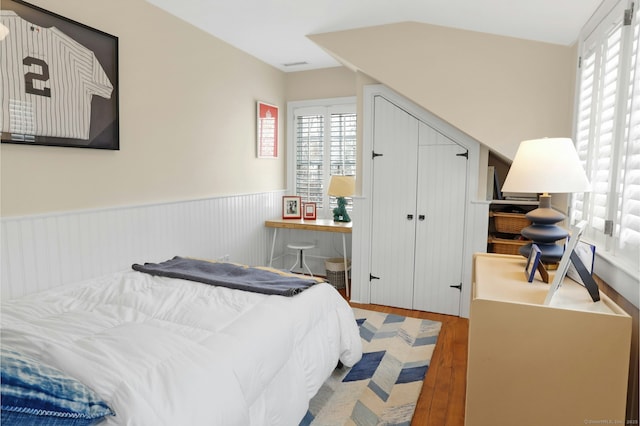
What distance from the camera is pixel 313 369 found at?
78.5 inches

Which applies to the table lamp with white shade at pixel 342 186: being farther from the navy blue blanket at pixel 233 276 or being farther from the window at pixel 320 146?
the navy blue blanket at pixel 233 276

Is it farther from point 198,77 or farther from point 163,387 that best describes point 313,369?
point 198,77

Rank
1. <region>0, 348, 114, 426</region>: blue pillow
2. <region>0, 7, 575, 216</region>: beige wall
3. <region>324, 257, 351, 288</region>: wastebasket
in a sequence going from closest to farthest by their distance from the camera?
1. <region>0, 348, 114, 426</region>: blue pillow
2. <region>0, 7, 575, 216</region>: beige wall
3. <region>324, 257, 351, 288</region>: wastebasket

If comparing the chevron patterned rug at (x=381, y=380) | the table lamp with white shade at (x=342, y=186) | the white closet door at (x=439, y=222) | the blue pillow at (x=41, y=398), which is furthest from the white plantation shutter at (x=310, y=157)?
the blue pillow at (x=41, y=398)

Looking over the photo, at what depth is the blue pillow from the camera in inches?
36.0

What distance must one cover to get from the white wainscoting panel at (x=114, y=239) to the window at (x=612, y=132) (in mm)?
2782

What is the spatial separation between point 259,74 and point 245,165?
40.2 inches

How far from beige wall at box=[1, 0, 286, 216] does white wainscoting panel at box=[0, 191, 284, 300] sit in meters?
0.09

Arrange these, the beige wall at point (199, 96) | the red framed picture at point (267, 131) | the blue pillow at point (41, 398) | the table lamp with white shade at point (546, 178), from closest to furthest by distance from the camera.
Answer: the blue pillow at point (41, 398) → the table lamp with white shade at point (546, 178) → the beige wall at point (199, 96) → the red framed picture at point (267, 131)

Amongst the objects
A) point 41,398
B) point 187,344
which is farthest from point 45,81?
point 41,398

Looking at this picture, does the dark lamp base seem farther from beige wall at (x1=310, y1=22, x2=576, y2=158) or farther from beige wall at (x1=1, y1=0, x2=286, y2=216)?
beige wall at (x1=1, y1=0, x2=286, y2=216)

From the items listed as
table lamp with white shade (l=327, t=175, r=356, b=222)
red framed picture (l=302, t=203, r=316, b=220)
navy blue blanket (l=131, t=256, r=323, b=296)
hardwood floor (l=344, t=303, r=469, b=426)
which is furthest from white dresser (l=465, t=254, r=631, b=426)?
red framed picture (l=302, t=203, r=316, b=220)

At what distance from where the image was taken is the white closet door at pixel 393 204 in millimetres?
3402

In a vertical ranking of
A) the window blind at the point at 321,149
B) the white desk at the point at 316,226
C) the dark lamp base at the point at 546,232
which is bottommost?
the white desk at the point at 316,226
